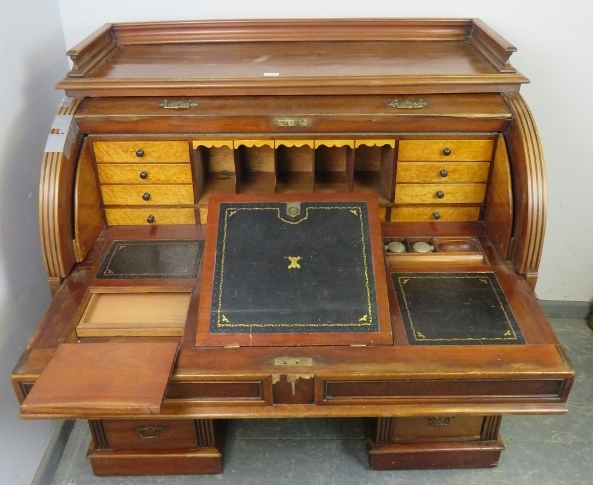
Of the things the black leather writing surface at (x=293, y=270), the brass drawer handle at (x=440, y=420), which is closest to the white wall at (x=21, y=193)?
the black leather writing surface at (x=293, y=270)

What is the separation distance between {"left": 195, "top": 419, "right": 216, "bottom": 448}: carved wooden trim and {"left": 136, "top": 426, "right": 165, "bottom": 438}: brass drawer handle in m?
0.12

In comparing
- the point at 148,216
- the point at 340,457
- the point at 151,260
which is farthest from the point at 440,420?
the point at 148,216

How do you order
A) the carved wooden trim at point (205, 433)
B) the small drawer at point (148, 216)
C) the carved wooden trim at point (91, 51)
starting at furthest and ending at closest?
the small drawer at point (148, 216), the carved wooden trim at point (205, 433), the carved wooden trim at point (91, 51)

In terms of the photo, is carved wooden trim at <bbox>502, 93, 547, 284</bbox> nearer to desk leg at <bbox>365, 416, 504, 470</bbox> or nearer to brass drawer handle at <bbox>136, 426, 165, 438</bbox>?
desk leg at <bbox>365, 416, 504, 470</bbox>

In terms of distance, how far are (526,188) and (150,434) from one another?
1381mm

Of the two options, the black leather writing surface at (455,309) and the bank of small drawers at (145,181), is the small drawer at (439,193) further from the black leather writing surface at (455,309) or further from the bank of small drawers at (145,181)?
the bank of small drawers at (145,181)

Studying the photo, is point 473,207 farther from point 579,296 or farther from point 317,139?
point 579,296

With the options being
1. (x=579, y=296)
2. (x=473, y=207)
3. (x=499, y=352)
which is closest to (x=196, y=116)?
(x=473, y=207)

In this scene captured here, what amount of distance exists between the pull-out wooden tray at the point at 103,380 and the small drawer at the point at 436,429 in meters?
0.84

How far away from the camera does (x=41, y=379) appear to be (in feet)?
4.37

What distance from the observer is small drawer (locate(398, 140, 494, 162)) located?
5.76 ft

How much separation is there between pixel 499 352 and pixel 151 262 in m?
1.06

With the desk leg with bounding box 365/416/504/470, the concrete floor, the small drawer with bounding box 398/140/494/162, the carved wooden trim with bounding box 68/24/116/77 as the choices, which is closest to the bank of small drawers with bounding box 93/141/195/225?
the carved wooden trim with bounding box 68/24/116/77

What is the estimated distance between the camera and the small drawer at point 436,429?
1.79 meters
